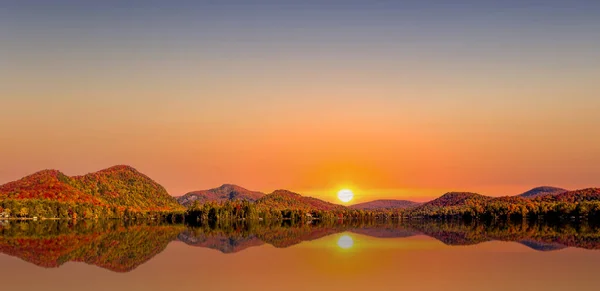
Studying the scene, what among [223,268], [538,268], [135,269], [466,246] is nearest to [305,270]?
[223,268]

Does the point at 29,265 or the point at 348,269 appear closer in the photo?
the point at 348,269

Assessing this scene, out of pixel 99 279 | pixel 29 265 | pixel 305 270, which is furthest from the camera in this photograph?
pixel 29 265

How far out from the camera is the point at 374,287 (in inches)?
1177

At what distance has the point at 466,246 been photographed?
57.5 metres

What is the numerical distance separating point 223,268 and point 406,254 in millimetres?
17848

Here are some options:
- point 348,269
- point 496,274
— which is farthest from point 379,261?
point 496,274

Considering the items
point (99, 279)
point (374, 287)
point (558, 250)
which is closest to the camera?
point (374, 287)

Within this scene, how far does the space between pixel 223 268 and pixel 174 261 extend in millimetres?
6247

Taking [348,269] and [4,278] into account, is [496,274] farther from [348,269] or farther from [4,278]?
[4,278]

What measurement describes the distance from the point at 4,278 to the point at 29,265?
722cm

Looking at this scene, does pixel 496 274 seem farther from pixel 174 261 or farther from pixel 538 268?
pixel 174 261

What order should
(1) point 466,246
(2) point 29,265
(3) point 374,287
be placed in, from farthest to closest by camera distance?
(1) point 466,246 → (2) point 29,265 → (3) point 374,287

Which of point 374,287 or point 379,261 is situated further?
point 379,261

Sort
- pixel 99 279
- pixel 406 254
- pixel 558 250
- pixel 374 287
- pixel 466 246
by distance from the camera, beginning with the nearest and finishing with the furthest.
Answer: pixel 374 287, pixel 99 279, pixel 406 254, pixel 558 250, pixel 466 246
